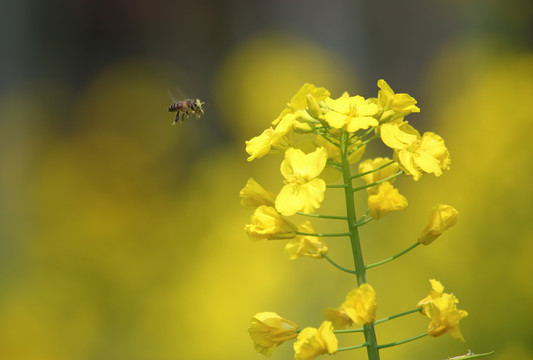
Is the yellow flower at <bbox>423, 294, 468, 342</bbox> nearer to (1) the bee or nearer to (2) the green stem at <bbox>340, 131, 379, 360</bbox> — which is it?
(2) the green stem at <bbox>340, 131, 379, 360</bbox>

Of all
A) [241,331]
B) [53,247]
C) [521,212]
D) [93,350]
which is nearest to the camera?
[521,212]

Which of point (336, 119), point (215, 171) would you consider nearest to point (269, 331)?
point (336, 119)

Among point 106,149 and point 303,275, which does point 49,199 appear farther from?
point 303,275

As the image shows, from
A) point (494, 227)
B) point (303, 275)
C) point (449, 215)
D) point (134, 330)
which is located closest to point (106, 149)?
point (134, 330)

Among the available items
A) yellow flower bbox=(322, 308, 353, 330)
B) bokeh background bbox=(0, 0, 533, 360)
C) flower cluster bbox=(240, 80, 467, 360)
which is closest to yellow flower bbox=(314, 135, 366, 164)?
flower cluster bbox=(240, 80, 467, 360)

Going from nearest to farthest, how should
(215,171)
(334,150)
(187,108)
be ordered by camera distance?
(334,150) → (187,108) → (215,171)

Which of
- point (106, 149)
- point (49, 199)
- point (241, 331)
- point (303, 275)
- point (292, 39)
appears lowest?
point (241, 331)

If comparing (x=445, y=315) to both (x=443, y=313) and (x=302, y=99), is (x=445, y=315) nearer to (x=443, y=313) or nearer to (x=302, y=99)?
(x=443, y=313)
